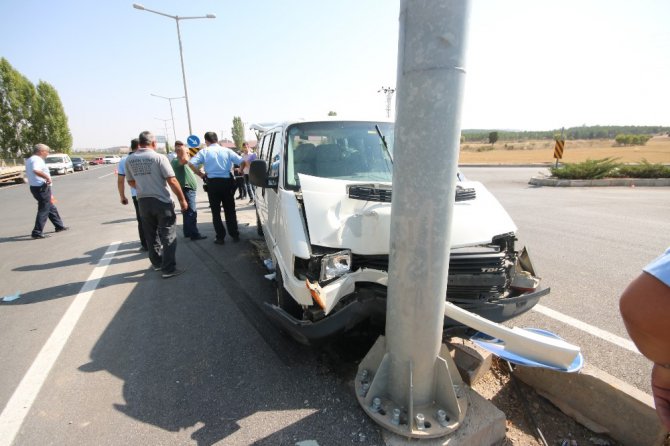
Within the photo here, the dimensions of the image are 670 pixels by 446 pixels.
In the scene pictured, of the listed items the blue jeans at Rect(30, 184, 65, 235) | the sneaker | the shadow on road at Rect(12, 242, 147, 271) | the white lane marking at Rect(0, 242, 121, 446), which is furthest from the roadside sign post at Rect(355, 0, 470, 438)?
the blue jeans at Rect(30, 184, 65, 235)

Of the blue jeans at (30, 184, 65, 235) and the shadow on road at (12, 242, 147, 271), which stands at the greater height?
the blue jeans at (30, 184, 65, 235)

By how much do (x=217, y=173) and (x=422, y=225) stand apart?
209 inches

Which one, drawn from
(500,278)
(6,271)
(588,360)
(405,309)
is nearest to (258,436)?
(405,309)


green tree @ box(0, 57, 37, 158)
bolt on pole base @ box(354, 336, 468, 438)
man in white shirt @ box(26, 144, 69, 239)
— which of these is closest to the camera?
bolt on pole base @ box(354, 336, 468, 438)

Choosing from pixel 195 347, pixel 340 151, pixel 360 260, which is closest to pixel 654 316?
pixel 360 260

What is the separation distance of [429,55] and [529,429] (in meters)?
2.43

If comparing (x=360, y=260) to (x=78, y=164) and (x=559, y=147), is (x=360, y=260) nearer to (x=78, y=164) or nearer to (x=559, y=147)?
(x=559, y=147)

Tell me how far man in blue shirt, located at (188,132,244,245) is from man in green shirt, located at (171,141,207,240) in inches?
22.5

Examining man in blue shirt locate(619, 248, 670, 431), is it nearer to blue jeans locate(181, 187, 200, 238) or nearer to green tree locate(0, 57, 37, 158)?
blue jeans locate(181, 187, 200, 238)

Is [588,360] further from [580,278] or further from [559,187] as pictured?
[559,187]

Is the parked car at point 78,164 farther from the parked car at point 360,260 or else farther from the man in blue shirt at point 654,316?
the man in blue shirt at point 654,316

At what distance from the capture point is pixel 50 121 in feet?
152

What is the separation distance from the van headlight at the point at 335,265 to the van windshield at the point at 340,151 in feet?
3.97

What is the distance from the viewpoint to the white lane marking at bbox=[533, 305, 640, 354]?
10.2 ft
